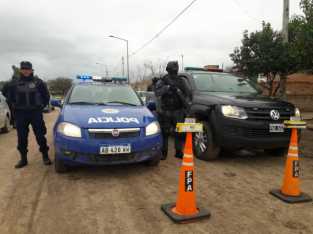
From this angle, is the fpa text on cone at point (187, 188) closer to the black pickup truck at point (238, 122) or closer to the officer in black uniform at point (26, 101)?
the black pickup truck at point (238, 122)

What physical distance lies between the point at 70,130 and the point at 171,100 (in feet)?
6.30

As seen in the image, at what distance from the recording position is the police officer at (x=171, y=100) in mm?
5363

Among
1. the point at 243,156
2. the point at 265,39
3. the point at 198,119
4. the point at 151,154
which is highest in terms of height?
the point at 265,39

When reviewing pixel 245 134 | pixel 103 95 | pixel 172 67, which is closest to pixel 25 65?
pixel 103 95

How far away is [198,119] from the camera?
5.77 m

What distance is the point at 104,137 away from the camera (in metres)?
4.34

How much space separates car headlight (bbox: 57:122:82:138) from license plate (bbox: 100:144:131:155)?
0.41m

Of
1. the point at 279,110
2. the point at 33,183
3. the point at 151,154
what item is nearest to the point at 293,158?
the point at 279,110

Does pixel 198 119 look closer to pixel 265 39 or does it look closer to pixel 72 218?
pixel 72 218

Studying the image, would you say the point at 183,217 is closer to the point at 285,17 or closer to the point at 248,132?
the point at 248,132

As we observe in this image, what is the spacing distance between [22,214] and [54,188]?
814 millimetres

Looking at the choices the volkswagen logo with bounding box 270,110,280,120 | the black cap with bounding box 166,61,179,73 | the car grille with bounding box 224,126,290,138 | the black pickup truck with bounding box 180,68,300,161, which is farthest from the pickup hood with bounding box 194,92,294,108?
the black cap with bounding box 166,61,179,73

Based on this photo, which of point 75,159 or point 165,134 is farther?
point 165,134

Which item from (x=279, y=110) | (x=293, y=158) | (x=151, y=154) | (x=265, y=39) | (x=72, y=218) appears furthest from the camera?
(x=265, y=39)
